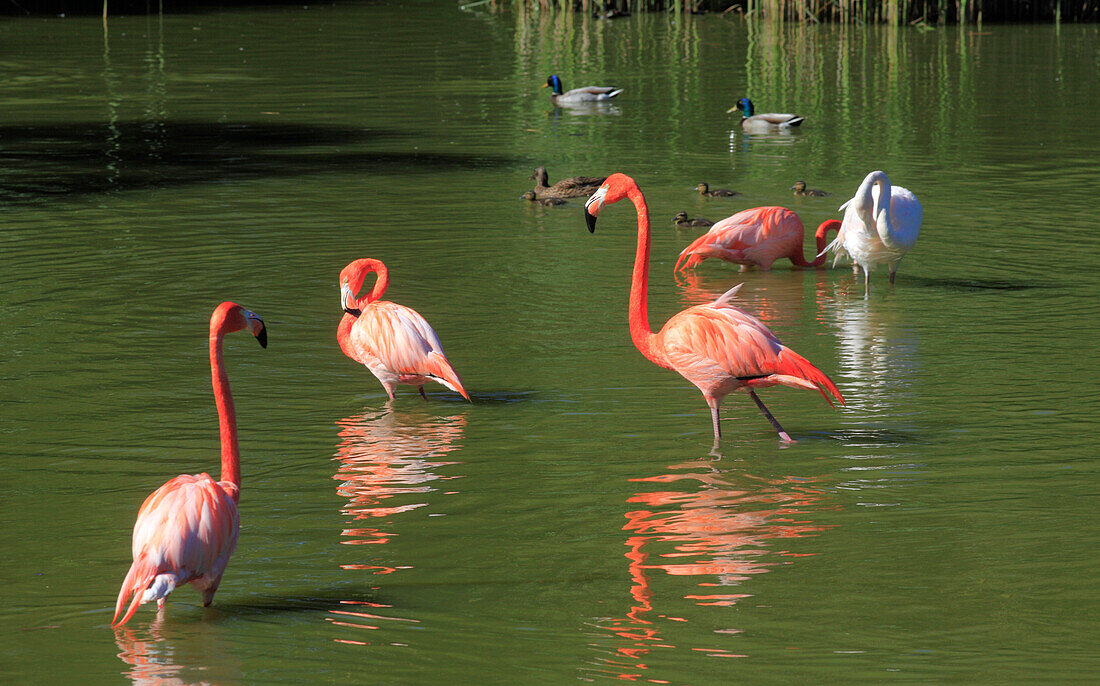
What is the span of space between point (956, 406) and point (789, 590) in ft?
9.12

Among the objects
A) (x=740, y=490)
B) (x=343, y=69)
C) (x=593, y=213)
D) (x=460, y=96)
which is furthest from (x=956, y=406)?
(x=343, y=69)

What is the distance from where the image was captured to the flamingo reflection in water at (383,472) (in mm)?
5305

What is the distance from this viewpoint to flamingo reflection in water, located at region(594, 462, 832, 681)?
15.2 feet

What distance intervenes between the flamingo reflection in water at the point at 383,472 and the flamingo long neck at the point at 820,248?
485 cm

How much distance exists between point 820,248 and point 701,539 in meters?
6.46

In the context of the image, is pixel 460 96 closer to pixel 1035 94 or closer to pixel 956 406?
pixel 1035 94

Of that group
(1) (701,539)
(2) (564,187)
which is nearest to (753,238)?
(2) (564,187)

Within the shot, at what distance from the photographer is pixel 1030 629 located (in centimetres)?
468

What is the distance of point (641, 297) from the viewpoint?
23.5ft

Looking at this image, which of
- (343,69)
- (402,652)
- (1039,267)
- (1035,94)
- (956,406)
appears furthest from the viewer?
(343,69)

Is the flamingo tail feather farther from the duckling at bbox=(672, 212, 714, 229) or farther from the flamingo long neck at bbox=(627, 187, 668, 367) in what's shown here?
the duckling at bbox=(672, 212, 714, 229)

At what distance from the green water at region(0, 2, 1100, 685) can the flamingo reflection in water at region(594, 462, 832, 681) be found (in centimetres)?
2

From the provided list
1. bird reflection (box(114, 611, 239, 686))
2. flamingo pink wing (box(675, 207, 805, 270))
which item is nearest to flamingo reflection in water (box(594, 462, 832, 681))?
bird reflection (box(114, 611, 239, 686))

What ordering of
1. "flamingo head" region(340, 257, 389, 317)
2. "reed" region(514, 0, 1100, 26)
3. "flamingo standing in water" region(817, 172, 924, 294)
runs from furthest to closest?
"reed" region(514, 0, 1100, 26) → "flamingo standing in water" region(817, 172, 924, 294) → "flamingo head" region(340, 257, 389, 317)
